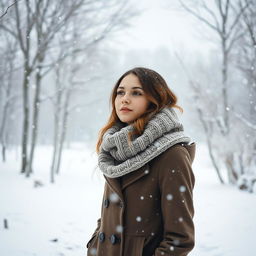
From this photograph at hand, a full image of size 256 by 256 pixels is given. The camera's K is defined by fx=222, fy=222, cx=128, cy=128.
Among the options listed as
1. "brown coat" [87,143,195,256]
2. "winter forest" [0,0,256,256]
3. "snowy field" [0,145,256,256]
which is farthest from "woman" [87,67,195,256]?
"winter forest" [0,0,256,256]

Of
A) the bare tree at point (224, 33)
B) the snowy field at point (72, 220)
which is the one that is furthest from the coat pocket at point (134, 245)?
the bare tree at point (224, 33)

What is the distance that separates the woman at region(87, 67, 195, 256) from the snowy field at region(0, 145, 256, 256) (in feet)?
2.29

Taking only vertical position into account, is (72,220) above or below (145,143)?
below

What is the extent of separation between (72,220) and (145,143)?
4537 millimetres

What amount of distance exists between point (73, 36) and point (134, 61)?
27.5m

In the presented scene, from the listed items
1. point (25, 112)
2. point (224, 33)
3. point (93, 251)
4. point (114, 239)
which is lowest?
point (93, 251)

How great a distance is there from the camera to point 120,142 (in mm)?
1671

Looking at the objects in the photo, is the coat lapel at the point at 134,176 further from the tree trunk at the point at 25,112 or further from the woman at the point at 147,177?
the tree trunk at the point at 25,112

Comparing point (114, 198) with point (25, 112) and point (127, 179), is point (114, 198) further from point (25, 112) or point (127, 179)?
point (25, 112)

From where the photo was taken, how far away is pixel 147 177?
1543 millimetres

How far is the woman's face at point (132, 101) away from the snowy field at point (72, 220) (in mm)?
837

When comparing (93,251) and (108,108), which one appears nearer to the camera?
(93,251)

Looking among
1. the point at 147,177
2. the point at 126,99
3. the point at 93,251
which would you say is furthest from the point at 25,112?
the point at 147,177

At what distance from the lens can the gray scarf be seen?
1.52 meters
